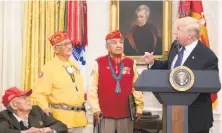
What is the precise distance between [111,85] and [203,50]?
1.25m

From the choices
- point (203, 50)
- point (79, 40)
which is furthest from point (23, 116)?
point (79, 40)

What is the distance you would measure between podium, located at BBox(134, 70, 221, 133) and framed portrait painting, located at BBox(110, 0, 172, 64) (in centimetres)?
284

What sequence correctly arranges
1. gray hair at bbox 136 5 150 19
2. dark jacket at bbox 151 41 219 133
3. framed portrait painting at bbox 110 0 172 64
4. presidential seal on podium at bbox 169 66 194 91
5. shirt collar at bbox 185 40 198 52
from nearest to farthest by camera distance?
1. presidential seal on podium at bbox 169 66 194 91
2. dark jacket at bbox 151 41 219 133
3. shirt collar at bbox 185 40 198 52
4. framed portrait painting at bbox 110 0 172 64
5. gray hair at bbox 136 5 150 19

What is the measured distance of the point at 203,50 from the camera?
106 inches

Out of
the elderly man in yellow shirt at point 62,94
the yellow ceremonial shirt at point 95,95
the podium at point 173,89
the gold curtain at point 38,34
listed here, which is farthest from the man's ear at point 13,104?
the gold curtain at point 38,34

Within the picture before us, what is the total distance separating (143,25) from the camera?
213 inches

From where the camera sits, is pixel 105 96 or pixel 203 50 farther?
pixel 105 96

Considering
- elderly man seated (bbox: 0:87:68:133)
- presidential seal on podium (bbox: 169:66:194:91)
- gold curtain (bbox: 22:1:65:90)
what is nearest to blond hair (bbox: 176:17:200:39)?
presidential seal on podium (bbox: 169:66:194:91)

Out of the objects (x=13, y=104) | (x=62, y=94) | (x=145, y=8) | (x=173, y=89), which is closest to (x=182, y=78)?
(x=173, y=89)

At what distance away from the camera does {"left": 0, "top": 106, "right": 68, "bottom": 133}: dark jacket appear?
10.3 ft

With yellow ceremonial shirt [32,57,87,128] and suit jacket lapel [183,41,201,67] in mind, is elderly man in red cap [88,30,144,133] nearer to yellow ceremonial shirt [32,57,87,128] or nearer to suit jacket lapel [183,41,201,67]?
yellow ceremonial shirt [32,57,87,128]

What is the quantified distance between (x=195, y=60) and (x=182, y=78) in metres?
0.32

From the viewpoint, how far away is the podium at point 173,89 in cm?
239

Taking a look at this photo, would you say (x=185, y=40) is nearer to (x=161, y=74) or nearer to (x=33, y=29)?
(x=161, y=74)
